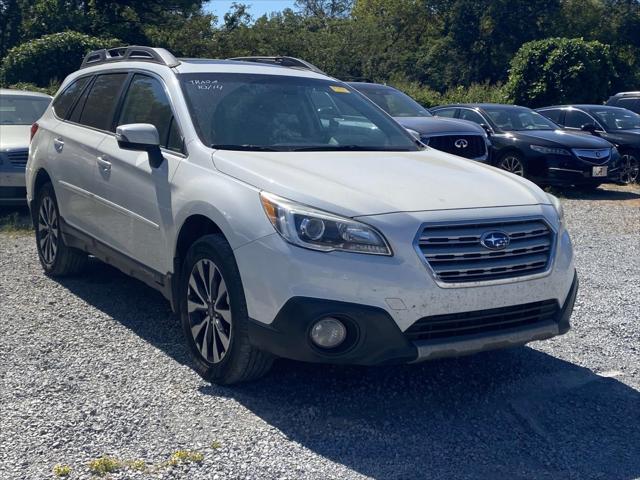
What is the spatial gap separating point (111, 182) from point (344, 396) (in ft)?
7.52

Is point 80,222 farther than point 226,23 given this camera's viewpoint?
No

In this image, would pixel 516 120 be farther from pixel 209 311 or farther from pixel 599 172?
pixel 209 311

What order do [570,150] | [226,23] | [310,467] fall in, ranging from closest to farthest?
1. [310,467]
2. [570,150]
3. [226,23]

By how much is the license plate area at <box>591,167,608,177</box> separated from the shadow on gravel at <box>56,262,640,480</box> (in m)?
8.81

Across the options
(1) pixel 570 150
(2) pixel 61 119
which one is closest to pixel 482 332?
(2) pixel 61 119

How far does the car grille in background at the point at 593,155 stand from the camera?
541 inches

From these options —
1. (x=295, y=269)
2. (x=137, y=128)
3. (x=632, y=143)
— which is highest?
(x=137, y=128)

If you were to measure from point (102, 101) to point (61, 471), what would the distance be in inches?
136

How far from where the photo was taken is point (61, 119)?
23.1ft

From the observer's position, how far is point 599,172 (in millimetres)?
13750

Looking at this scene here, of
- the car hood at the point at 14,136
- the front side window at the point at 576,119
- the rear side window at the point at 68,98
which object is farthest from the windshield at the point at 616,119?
the rear side window at the point at 68,98

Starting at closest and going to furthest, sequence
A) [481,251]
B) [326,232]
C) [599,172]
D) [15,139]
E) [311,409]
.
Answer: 1. [326,232]
2. [481,251]
3. [311,409]
4. [15,139]
5. [599,172]

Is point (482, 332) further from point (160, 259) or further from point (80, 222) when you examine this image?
point (80, 222)

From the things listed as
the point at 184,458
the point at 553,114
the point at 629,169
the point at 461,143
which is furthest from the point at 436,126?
the point at 184,458
